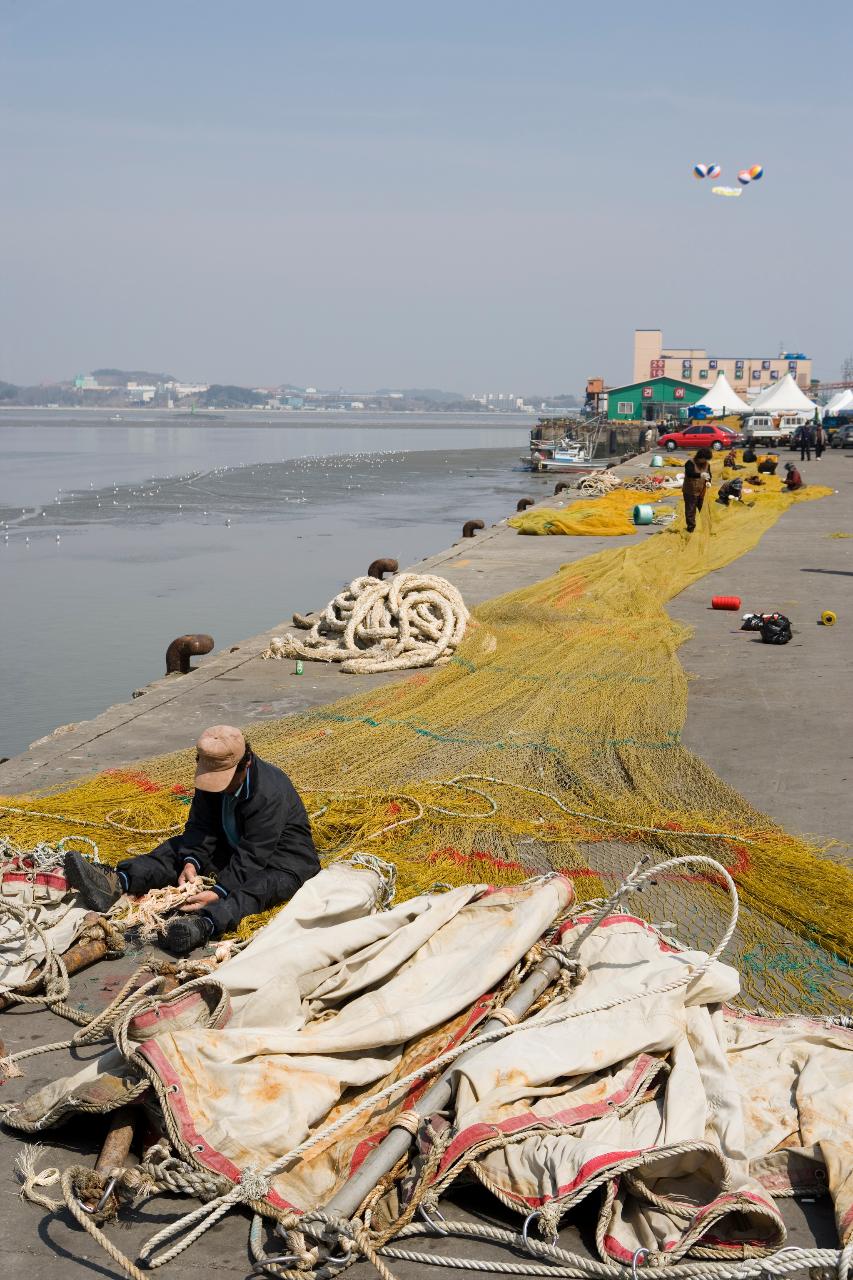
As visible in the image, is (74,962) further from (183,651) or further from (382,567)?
(382,567)

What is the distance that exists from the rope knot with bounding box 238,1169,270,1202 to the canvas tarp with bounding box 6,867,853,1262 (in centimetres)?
3

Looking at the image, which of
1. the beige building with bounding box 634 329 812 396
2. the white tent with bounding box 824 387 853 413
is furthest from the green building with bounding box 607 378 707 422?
the beige building with bounding box 634 329 812 396

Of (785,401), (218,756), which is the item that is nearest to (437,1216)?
(218,756)

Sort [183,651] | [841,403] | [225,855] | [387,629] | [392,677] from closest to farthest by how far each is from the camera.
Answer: [225,855] → [392,677] → [387,629] → [183,651] → [841,403]

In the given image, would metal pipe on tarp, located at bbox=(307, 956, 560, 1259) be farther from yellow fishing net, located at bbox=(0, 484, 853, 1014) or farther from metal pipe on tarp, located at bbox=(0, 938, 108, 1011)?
metal pipe on tarp, located at bbox=(0, 938, 108, 1011)

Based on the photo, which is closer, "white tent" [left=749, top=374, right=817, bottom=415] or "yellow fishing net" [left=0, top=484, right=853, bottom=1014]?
"yellow fishing net" [left=0, top=484, right=853, bottom=1014]

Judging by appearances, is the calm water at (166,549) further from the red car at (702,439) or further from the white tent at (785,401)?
the white tent at (785,401)

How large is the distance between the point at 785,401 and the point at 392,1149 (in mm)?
53296

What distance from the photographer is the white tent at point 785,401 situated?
5181 centimetres

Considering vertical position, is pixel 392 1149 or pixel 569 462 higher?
pixel 569 462

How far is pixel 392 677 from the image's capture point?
9.23 meters

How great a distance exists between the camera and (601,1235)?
304 centimetres

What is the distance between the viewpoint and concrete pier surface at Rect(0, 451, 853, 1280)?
311 cm

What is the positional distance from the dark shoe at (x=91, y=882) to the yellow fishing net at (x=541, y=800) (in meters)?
0.75
